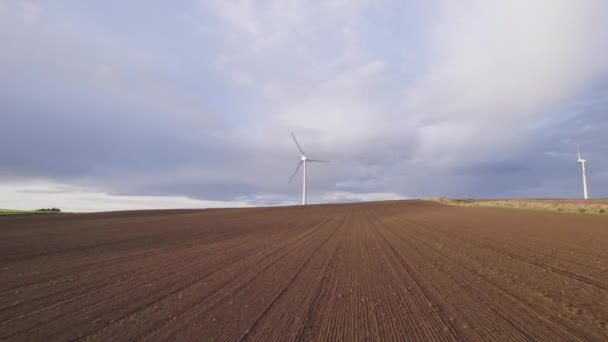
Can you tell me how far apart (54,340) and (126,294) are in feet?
8.00

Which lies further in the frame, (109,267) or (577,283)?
(109,267)

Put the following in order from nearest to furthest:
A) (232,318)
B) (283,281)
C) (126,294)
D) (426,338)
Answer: (426,338) → (232,318) → (126,294) → (283,281)

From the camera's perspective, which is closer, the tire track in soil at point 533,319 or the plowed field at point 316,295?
the tire track in soil at point 533,319

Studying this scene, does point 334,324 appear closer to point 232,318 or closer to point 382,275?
point 232,318

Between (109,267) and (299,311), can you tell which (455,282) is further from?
(109,267)

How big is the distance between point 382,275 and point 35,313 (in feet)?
23.3

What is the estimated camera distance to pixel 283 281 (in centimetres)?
808

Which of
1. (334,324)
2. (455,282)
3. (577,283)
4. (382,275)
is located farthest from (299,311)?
(577,283)

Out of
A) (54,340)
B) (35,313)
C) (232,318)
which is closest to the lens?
(54,340)

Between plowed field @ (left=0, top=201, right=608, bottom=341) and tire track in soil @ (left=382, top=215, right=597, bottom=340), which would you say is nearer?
tire track in soil @ (left=382, top=215, right=597, bottom=340)

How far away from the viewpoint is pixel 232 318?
222 inches

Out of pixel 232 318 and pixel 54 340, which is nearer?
pixel 54 340

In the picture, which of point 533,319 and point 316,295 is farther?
point 316,295

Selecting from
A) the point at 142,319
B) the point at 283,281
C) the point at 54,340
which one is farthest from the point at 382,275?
the point at 54,340
